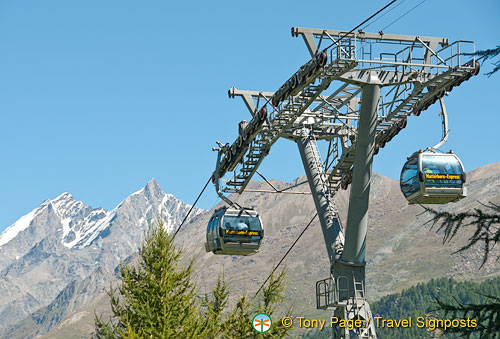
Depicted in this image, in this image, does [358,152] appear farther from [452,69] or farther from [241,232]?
[241,232]

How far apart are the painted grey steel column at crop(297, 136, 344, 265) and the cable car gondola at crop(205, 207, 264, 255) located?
2.80 metres

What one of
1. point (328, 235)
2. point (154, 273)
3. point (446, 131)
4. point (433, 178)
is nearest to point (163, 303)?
point (154, 273)

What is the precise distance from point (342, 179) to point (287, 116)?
6.06 metres

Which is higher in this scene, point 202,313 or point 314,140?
point 314,140

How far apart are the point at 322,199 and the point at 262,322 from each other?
7.94 m

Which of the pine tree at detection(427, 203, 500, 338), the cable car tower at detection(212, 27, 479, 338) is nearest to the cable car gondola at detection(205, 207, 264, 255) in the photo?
the cable car tower at detection(212, 27, 479, 338)

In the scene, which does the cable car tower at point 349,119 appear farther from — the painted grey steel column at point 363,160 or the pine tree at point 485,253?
the pine tree at point 485,253

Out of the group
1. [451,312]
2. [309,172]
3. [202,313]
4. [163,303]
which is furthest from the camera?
[309,172]

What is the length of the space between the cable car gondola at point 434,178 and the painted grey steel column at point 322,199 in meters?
3.74

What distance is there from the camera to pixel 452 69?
26984 mm

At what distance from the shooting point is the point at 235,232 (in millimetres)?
33219

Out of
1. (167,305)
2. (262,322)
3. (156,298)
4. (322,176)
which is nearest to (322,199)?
(322,176)

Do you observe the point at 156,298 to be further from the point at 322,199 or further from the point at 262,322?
the point at 322,199

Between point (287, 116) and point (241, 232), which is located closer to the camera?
point (287, 116)
